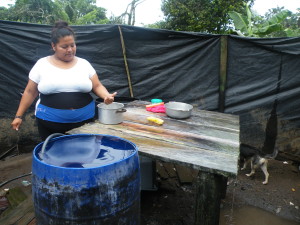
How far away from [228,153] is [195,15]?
32.5ft

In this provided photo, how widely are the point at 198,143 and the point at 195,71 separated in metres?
2.42

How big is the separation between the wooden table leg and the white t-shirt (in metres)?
1.44

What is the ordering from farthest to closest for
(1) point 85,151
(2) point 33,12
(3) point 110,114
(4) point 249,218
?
(2) point 33,12 < (4) point 249,218 < (3) point 110,114 < (1) point 85,151

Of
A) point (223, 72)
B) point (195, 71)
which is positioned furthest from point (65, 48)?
point (223, 72)

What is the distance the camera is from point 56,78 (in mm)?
2213

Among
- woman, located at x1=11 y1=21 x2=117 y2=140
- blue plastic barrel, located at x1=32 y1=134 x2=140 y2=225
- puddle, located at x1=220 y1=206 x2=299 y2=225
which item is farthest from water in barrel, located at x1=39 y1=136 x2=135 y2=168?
puddle, located at x1=220 y1=206 x2=299 y2=225

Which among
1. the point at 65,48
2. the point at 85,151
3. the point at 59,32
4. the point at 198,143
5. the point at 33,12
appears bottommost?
the point at 198,143

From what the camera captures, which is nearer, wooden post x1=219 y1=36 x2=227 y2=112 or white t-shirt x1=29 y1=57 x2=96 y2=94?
white t-shirt x1=29 y1=57 x2=96 y2=94

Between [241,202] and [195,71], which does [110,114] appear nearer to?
[241,202]

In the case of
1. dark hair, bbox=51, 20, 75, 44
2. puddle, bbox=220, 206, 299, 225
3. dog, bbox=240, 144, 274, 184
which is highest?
dark hair, bbox=51, 20, 75, 44

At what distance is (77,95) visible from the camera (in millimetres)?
2336

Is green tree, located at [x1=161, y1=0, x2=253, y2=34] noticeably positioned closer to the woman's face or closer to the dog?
the dog

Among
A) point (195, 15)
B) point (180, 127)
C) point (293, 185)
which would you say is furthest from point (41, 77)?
point (195, 15)

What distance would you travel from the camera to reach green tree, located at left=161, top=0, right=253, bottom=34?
10.1 meters
